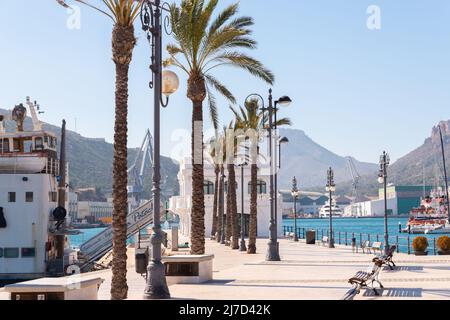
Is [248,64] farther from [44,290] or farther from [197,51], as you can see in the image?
[44,290]

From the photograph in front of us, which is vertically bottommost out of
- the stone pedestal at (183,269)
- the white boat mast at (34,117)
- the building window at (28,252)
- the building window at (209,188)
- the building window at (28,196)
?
the building window at (28,252)

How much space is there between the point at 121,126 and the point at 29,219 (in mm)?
26854

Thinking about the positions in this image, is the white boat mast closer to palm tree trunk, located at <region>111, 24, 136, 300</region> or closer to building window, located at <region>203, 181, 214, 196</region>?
building window, located at <region>203, 181, 214, 196</region>

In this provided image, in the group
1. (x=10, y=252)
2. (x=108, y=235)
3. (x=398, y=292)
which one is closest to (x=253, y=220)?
(x=108, y=235)

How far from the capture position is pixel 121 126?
17844mm

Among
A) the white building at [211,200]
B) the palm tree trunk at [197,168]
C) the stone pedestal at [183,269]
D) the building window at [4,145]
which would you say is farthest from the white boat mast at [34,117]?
the stone pedestal at [183,269]

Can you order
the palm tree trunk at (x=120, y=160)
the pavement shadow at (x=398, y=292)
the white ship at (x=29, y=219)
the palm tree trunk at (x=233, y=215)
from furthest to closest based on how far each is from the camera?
1. the palm tree trunk at (x=233, y=215)
2. the white ship at (x=29, y=219)
3. the palm tree trunk at (x=120, y=160)
4. the pavement shadow at (x=398, y=292)

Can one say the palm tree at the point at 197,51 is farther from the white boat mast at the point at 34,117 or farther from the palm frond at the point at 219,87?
the white boat mast at the point at 34,117

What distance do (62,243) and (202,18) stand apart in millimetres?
25075

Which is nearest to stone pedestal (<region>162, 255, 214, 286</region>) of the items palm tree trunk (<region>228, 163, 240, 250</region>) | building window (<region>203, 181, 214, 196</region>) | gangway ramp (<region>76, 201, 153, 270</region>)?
palm tree trunk (<region>228, 163, 240, 250</region>)

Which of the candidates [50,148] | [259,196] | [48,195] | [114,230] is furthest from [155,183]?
[259,196]

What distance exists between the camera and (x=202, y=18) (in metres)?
25.1

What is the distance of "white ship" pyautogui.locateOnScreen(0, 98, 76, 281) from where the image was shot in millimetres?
41719

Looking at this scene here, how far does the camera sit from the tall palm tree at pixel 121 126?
17.6 metres
